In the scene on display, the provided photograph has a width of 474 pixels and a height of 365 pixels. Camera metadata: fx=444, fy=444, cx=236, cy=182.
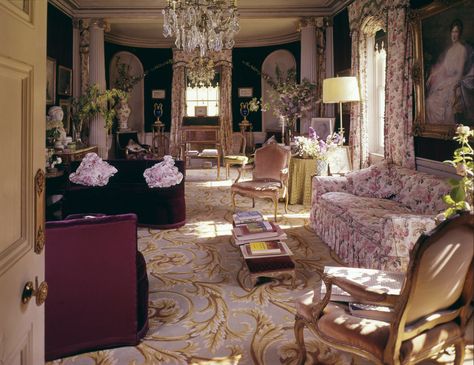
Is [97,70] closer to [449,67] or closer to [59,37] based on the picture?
[59,37]

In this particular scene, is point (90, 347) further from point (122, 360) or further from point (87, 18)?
point (87, 18)

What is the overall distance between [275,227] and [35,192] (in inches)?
128

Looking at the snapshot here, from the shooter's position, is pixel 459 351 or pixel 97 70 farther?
pixel 97 70

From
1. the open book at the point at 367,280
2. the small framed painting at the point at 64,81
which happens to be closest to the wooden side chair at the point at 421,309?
the open book at the point at 367,280

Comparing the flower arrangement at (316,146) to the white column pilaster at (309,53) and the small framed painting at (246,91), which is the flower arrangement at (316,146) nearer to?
the white column pilaster at (309,53)

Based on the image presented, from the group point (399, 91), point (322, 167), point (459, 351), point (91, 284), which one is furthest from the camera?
point (322, 167)

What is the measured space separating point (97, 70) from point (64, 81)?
0.87 meters

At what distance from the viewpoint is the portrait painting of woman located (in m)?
4.27

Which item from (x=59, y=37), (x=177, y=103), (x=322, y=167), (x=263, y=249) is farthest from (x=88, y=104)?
(x=263, y=249)

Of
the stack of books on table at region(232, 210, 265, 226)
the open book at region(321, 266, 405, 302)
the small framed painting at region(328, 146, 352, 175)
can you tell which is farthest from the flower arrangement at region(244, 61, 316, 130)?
the open book at region(321, 266, 405, 302)

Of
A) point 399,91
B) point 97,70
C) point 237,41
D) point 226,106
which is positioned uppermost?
point 237,41

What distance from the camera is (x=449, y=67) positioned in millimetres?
4598

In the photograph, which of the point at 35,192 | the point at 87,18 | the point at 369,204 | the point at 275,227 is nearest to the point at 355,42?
the point at 369,204

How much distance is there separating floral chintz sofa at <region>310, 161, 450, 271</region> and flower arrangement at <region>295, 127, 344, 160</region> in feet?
2.51
